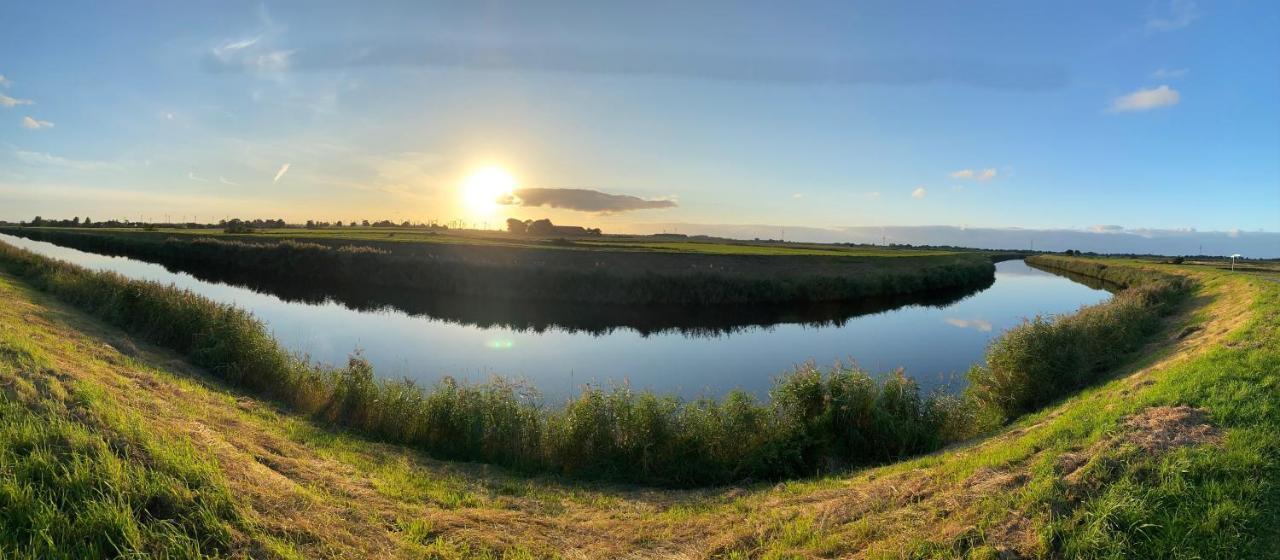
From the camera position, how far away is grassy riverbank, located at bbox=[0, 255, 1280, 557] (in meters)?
4.81

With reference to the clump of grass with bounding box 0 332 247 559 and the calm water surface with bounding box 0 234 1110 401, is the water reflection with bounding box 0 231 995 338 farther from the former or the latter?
the clump of grass with bounding box 0 332 247 559

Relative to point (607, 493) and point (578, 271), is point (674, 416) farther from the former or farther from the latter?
point (578, 271)

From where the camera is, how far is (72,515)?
4.44m

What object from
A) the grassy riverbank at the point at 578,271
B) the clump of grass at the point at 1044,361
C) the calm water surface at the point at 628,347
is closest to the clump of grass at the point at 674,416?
the clump of grass at the point at 1044,361

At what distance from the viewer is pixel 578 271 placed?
4022cm

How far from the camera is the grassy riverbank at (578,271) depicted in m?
39.4

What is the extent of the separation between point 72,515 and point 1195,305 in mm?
33505

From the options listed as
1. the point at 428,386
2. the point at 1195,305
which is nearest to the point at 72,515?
the point at 428,386

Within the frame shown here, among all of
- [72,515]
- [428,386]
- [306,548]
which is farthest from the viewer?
[428,386]

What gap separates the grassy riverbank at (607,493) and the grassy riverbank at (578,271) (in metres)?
29.6

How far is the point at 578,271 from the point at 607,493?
104 ft

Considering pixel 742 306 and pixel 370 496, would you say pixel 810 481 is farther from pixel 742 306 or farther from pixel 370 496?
pixel 742 306

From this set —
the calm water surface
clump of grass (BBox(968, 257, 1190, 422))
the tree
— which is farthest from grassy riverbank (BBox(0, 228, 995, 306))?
the tree

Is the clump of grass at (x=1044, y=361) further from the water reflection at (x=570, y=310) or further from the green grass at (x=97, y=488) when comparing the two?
the green grass at (x=97, y=488)
